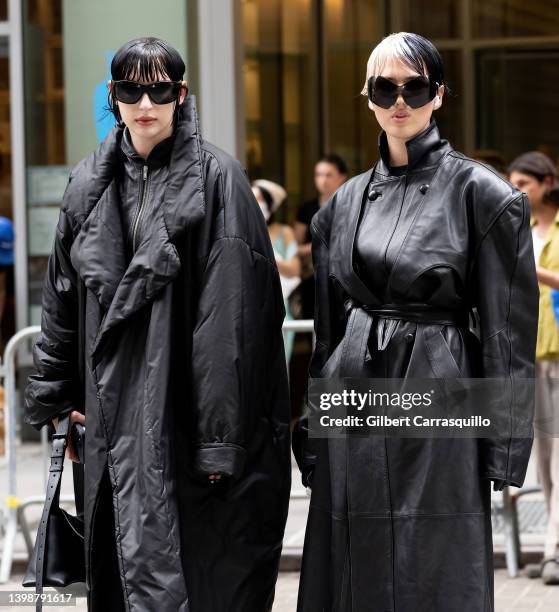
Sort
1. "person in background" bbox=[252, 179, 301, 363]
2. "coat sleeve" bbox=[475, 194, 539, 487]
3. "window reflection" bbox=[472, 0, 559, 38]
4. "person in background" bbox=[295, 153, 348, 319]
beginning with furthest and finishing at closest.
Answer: "window reflection" bbox=[472, 0, 559, 38], "person in background" bbox=[295, 153, 348, 319], "person in background" bbox=[252, 179, 301, 363], "coat sleeve" bbox=[475, 194, 539, 487]

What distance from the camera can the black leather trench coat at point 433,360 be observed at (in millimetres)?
4180

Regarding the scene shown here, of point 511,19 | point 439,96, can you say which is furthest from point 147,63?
point 511,19

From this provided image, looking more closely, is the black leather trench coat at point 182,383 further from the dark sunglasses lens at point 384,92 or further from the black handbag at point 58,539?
the dark sunglasses lens at point 384,92

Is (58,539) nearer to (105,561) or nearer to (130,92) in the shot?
(105,561)

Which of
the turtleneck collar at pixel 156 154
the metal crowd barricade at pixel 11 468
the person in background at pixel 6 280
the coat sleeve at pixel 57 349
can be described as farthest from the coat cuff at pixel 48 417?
the person in background at pixel 6 280

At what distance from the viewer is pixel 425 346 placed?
420 cm

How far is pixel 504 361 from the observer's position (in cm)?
419

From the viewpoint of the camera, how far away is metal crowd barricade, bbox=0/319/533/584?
7.14m

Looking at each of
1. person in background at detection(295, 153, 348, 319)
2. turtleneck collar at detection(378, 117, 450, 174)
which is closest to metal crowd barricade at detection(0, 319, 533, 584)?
person in background at detection(295, 153, 348, 319)

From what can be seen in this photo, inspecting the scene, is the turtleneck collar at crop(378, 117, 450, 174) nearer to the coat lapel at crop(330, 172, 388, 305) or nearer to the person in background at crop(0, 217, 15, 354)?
the coat lapel at crop(330, 172, 388, 305)

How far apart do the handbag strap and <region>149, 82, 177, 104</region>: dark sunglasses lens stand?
1.05 m

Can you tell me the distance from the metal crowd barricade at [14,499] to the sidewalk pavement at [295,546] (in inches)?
3.0

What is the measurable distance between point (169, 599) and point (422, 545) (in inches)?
30.0

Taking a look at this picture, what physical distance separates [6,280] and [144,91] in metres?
7.07
